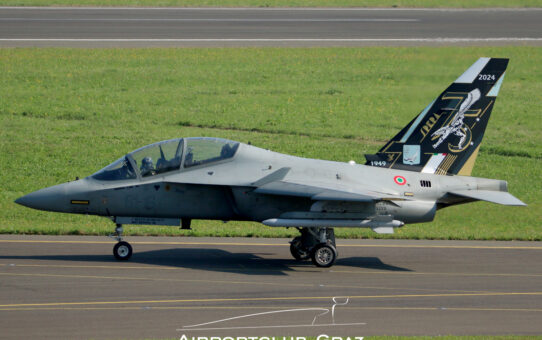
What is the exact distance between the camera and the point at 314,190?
1923 centimetres

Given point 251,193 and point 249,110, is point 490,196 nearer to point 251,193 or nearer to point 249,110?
point 251,193

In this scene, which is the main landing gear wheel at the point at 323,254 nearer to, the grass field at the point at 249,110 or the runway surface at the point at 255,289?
the runway surface at the point at 255,289

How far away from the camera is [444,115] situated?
69.9ft

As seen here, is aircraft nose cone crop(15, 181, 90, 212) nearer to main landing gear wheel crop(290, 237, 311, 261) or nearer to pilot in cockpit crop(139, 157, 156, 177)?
pilot in cockpit crop(139, 157, 156, 177)

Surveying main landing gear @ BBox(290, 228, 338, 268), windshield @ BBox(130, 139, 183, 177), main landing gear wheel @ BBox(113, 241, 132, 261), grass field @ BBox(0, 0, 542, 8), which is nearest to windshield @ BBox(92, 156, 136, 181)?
windshield @ BBox(130, 139, 183, 177)

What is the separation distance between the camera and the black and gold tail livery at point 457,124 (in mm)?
21219

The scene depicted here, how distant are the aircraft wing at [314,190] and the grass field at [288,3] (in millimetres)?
Answer: 37155

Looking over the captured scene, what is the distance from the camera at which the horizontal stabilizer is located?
19781mm

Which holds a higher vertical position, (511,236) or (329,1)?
(329,1)

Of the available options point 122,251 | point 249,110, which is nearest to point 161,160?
point 122,251

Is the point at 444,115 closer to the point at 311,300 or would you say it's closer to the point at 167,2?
the point at 311,300

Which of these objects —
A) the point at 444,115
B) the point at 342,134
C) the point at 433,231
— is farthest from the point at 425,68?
the point at 444,115

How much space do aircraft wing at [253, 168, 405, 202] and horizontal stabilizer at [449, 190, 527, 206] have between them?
185cm

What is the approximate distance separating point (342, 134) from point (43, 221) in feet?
48.7
